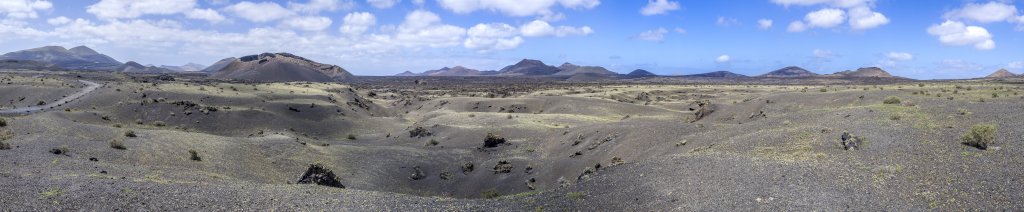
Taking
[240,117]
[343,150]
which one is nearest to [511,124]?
[343,150]

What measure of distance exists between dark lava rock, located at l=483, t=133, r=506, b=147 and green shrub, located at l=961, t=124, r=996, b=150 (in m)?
30.7

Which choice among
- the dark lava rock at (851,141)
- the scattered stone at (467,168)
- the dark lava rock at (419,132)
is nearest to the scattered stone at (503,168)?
the scattered stone at (467,168)

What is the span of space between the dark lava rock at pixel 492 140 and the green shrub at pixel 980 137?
1209 inches

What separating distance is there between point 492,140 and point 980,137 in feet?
103

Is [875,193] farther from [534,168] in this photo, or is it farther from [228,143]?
[228,143]

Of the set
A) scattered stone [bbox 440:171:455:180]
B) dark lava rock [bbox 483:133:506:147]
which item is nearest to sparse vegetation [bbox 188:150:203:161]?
scattered stone [bbox 440:171:455:180]

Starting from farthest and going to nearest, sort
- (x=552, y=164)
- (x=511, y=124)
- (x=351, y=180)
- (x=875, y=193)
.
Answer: (x=511, y=124) < (x=552, y=164) < (x=351, y=180) < (x=875, y=193)

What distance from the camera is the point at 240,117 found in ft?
193

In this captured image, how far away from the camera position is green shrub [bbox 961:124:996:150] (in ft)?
71.8

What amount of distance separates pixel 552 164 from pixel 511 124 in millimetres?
19129

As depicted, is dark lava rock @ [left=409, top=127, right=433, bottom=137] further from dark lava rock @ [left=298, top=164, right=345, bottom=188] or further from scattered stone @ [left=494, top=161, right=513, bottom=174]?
dark lava rock @ [left=298, top=164, right=345, bottom=188]

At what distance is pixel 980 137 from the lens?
22.0 m

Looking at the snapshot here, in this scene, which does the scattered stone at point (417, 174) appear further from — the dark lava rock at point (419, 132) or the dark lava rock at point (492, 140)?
the dark lava rock at point (419, 132)

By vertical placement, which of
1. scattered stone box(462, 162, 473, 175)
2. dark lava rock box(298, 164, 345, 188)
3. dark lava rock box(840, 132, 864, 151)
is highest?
dark lava rock box(840, 132, 864, 151)
